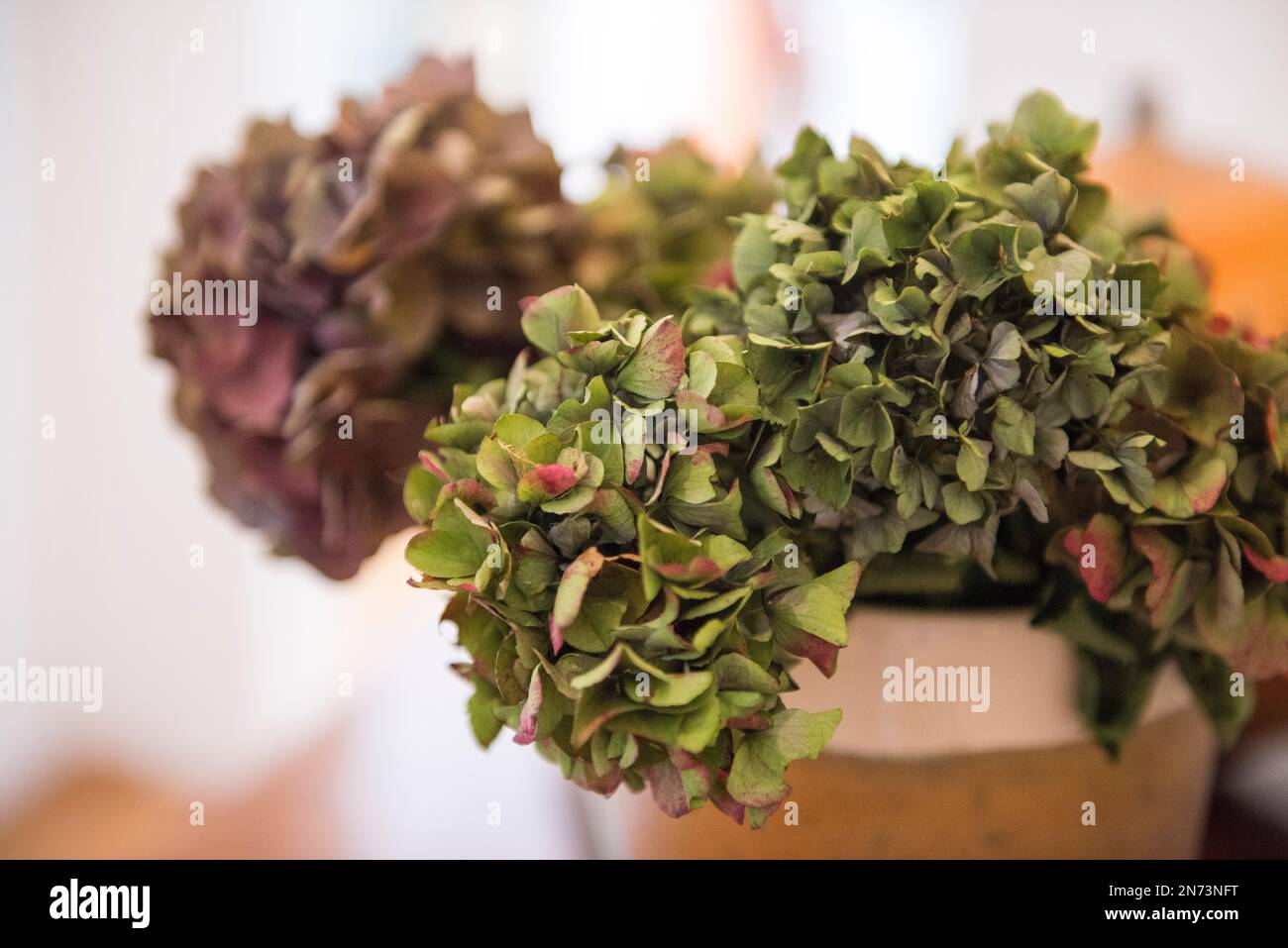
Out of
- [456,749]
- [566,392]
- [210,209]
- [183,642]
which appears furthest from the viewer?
[183,642]

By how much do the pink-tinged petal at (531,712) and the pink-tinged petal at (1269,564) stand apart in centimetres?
19

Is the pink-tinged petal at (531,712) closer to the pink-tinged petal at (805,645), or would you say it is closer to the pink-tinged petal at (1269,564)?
the pink-tinged petal at (805,645)

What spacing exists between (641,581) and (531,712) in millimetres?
39

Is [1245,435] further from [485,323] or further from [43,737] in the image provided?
[43,737]

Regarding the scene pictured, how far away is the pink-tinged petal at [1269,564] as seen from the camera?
25cm

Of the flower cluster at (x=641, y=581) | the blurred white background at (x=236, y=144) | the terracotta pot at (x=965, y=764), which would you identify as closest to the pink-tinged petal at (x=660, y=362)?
the flower cluster at (x=641, y=581)

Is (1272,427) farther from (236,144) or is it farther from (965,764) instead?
(236,144)

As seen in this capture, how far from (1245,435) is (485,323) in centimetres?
25

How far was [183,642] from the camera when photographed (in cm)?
97

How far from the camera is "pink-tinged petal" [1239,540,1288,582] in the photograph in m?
0.25

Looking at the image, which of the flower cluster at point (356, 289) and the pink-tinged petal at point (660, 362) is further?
the flower cluster at point (356, 289)

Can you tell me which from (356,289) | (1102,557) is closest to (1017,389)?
(1102,557)

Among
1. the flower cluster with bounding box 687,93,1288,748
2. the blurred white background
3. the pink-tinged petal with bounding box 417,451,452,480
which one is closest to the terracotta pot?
the flower cluster with bounding box 687,93,1288,748
